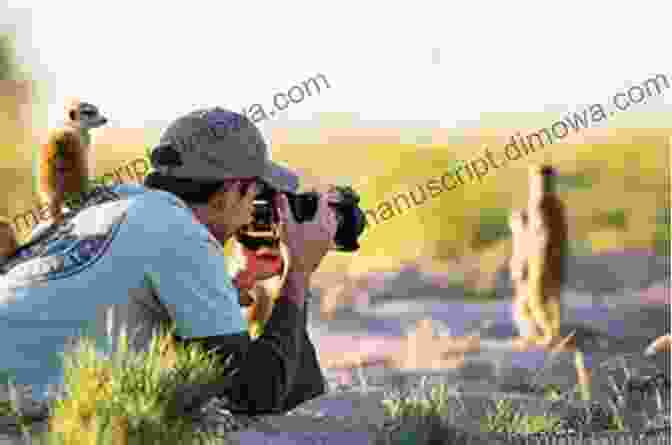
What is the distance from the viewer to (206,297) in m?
3.80

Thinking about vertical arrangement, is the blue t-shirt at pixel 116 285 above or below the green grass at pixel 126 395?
above

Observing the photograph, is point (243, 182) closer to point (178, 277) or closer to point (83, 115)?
point (178, 277)

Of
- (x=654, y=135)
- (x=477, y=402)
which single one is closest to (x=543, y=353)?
(x=477, y=402)

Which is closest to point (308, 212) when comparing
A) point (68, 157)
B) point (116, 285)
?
point (116, 285)

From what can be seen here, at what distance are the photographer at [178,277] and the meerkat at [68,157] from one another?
853mm

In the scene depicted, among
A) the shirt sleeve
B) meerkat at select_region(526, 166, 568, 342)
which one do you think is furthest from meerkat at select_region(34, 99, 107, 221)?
meerkat at select_region(526, 166, 568, 342)

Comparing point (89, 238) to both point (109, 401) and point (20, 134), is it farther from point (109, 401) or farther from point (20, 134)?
point (20, 134)

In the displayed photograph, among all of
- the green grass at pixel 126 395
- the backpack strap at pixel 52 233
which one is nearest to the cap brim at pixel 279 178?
the backpack strap at pixel 52 233

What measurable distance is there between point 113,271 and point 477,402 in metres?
3.11

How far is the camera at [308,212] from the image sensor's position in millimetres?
4227

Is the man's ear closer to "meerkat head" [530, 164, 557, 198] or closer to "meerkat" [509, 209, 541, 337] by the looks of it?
"meerkat head" [530, 164, 557, 198]

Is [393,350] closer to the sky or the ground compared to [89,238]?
closer to the ground

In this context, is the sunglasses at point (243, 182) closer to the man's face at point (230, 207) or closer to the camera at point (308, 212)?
the man's face at point (230, 207)

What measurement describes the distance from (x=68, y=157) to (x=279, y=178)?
3.97 feet
